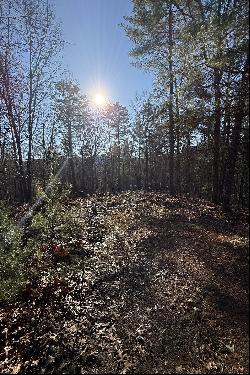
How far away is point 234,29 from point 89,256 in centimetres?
710

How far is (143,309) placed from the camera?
7156mm

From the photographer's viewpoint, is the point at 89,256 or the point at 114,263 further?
the point at 89,256

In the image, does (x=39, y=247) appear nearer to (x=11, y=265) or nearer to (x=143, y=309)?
(x=11, y=265)

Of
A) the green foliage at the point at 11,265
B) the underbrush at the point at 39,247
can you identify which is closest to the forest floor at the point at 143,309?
the underbrush at the point at 39,247

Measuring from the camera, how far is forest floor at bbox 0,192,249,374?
18.2ft

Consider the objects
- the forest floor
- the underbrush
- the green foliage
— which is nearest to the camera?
the forest floor

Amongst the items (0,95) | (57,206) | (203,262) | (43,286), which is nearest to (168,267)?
(203,262)

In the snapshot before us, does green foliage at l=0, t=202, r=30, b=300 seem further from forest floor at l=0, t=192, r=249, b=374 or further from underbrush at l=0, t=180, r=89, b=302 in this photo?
forest floor at l=0, t=192, r=249, b=374

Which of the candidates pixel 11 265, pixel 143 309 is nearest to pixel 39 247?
pixel 11 265

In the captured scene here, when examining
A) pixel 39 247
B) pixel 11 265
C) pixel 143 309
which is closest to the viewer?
pixel 143 309

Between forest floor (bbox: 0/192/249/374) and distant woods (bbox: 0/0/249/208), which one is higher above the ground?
distant woods (bbox: 0/0/249/208)

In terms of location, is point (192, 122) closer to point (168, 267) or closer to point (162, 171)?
point (168, 267)

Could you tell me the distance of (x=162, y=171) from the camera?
4909 cm

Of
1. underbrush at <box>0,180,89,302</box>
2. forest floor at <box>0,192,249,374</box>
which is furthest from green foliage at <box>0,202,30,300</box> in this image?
forest floor at <box>0,192,249,374</box>
